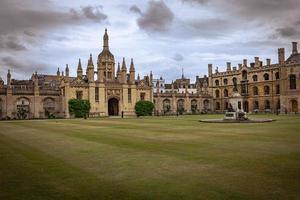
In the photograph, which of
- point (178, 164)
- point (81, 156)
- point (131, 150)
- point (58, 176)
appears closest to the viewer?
point (58, 176)

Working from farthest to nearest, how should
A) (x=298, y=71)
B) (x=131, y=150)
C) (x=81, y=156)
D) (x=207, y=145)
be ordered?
1. (x=298, y=71)
2. (x=207, y=145)
3. (x=131, y=150)
4. (x=81, y=156)

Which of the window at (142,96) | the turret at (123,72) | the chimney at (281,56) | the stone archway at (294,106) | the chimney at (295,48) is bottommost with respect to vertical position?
the stone archway at (294,106)

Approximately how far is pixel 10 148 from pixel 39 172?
6.12 metres

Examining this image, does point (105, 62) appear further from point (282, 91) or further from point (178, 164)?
point (178, 164)

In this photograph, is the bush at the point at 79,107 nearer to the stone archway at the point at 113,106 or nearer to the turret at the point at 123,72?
the stone archway at the point at 113,106

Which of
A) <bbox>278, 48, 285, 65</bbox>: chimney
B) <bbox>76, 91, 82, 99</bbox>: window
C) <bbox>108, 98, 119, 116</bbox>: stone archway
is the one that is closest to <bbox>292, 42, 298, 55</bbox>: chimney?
<bbox>278, 48, 285, 65</bbox>: chimney

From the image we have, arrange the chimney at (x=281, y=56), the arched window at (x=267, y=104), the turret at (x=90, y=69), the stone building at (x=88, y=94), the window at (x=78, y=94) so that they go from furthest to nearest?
the arched window at (x=267, y=104) < the chimney at (x=281, y=56) < the turret at (x=90, y=69) < the window at (x=78, y=94) < the stone building at (x=88, y=94)

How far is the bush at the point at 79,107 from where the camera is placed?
57.2m

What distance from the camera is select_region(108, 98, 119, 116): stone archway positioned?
66.9 metres

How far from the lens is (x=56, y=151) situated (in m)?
12.8

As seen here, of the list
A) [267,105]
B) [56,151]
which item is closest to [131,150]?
[56,151]

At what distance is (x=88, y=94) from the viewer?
61.5m


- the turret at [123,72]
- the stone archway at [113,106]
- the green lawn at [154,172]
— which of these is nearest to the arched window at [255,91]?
the turret at [123,72]

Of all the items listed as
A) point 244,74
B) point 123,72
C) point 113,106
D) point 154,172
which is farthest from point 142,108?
point 154,172
